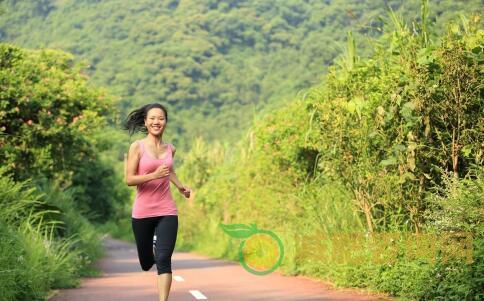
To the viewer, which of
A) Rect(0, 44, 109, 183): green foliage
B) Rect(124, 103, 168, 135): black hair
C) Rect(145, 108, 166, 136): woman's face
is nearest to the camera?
Rect(145, 108, 166, 136): woman's face

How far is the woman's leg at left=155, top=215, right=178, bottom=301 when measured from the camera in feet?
25.5

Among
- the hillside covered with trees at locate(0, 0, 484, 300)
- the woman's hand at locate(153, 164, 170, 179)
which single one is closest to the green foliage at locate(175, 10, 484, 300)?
the hillside covered with trees at locate(0, 0, 484, 300)

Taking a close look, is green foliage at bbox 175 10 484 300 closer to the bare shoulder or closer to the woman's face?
the woman's face

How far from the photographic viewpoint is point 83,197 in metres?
38.7

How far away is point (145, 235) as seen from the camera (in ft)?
26.3

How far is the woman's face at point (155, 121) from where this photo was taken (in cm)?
805

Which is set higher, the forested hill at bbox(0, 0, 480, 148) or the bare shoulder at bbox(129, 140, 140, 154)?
the forested hill at bbox(0, 0, 480, 148)

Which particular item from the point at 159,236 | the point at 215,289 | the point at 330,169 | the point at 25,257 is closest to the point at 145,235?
the point at 159,236

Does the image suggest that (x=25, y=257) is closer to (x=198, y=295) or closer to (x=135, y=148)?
(x=198, y=295)

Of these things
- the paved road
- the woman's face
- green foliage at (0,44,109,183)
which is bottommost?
the paved road

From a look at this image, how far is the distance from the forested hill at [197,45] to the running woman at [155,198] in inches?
2132

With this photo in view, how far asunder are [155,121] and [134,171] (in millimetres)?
550

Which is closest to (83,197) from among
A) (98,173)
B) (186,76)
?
(98,173)

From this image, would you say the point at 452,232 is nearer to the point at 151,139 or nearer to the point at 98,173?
the point at 151,139
